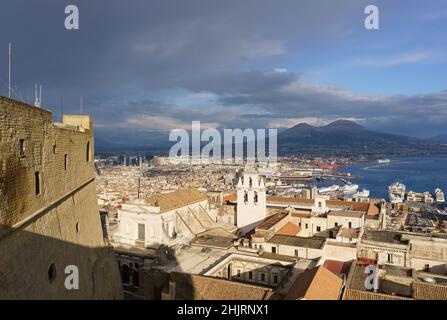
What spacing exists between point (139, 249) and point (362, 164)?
634ft

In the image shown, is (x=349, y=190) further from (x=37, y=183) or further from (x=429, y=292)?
(x=37, y=183)

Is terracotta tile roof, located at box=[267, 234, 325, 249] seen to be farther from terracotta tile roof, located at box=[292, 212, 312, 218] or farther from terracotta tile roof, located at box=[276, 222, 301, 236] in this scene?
terracotta tile roof, located at box=[292, 212, 312, 218]

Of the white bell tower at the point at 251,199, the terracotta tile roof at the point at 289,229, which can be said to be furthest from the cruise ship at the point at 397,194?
the terracotta tile roof at the point at 289,229

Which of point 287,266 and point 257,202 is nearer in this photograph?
point 287,266

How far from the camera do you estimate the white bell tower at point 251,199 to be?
1251 inches

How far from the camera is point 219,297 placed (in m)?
16.3

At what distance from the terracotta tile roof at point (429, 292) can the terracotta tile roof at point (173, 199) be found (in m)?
18.6

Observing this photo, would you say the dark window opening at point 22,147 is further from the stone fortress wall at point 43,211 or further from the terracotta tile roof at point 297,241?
the terracotta tile roof at point 297,241

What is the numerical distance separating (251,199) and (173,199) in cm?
762

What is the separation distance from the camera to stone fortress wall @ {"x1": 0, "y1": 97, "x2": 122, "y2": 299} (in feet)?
22.5

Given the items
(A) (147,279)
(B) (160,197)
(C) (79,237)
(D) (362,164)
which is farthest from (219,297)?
(D) (362,164)

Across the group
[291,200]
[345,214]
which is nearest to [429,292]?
[345,214]

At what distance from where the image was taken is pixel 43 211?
28.5ft
